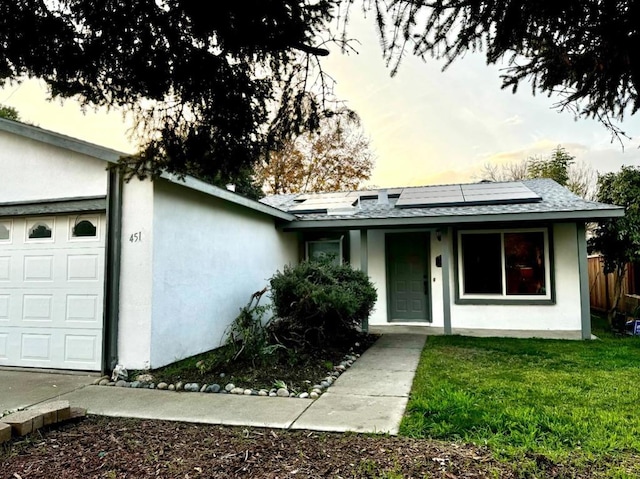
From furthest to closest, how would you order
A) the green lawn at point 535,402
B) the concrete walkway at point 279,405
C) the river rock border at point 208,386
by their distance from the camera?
1. the river rock border at point 208,386
2. the concrete walkway at point 279,405
3. the green lawn at point 535,402

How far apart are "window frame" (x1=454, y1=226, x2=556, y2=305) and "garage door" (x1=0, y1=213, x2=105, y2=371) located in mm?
6864

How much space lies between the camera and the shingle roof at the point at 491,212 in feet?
25.5

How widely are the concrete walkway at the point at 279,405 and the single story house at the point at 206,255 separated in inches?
37.5

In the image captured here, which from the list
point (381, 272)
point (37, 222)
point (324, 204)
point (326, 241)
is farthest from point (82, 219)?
point (381, 272)

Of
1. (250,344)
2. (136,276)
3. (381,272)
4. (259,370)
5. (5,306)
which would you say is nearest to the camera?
(259,370)

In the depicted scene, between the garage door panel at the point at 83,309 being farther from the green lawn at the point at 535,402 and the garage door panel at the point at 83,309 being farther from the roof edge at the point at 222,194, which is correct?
the green lawn at the point at 535,402

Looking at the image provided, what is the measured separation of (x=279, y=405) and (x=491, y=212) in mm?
5882

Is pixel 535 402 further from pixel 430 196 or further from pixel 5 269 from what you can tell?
pixel 5 269

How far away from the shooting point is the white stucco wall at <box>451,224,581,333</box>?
8.54 metres

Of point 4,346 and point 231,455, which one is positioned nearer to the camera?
point 231,455

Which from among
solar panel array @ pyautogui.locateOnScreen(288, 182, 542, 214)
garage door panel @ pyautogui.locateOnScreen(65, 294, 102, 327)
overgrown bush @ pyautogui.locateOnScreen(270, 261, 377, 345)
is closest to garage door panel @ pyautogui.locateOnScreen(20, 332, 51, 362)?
garage door panel @ pyautogui.locateOnScreen(65, 294, 102, 327)

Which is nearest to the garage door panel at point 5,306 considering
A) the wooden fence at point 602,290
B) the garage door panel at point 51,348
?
the garage door panel at point 51,348

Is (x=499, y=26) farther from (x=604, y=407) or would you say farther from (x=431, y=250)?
(x=431, y=250)

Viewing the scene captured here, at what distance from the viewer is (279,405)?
167 inches
